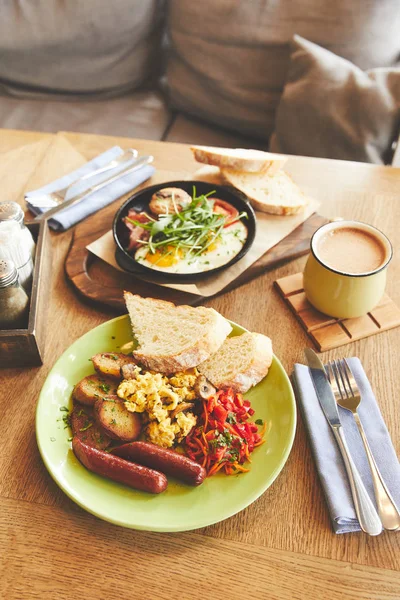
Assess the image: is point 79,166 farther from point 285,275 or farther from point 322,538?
point 322,538

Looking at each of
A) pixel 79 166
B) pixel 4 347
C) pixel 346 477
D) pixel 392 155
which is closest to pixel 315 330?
pixel 346 477

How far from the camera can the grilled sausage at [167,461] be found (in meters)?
1.06

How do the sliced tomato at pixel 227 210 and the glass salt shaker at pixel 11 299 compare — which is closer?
the glass salt shaker at pixel 11 299

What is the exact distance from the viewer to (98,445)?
3.78 ft

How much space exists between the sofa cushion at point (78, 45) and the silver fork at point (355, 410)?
245 cm

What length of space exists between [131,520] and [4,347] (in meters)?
0.55

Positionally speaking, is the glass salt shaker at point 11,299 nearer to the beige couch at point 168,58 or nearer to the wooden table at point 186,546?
the wooden table at point 186,546

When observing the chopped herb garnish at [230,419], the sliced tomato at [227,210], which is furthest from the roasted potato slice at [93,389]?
the sliced tomato at [227,210]

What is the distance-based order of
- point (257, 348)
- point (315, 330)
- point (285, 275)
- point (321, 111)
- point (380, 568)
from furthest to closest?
point (321, 111) → point (285, 275) → point (315, 330) → point (257, 348) → point (380, 568)

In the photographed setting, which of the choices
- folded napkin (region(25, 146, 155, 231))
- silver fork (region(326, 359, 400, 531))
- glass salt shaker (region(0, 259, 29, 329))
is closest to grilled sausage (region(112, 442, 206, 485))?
silver fork (region(326, 359, 400, 531))

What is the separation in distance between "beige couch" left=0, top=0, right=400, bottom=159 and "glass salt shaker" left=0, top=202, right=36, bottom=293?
5.62 feet

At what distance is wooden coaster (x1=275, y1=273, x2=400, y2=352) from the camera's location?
1424mm

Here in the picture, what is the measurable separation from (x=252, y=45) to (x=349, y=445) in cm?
219

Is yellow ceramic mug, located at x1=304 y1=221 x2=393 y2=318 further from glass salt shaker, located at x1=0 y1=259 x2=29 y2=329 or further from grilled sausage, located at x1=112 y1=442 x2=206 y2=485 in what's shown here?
glass salt shaker, located at x1=0 y1=259 x2=29 y2=329
